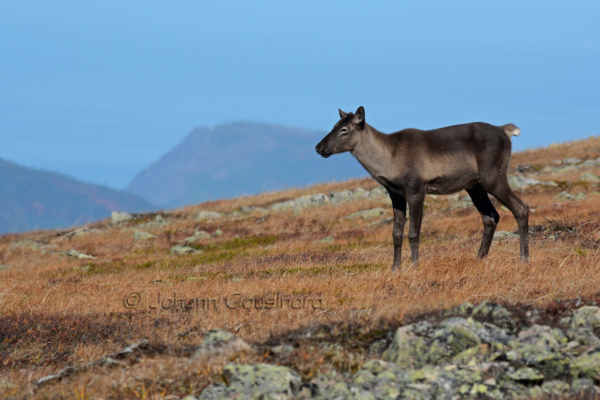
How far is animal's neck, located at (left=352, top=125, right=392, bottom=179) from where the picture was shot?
40.9 feet

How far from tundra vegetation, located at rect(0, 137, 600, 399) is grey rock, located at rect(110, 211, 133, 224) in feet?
51.5

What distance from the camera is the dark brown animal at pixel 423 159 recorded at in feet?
40.5

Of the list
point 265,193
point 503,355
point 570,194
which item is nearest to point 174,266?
point 503,355

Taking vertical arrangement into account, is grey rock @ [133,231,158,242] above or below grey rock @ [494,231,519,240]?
below

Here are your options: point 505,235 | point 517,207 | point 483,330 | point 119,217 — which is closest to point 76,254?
point 119,217

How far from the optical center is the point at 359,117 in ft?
41.8

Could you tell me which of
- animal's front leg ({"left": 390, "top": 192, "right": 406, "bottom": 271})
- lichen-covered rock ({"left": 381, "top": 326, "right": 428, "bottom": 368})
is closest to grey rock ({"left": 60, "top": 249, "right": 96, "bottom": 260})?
animal's front leg ({"left": 390, "top": 192, "right": 406, "bottom": 271})

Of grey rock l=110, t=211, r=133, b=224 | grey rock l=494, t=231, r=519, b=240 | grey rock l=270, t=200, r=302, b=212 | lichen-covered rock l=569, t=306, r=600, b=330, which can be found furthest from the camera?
grey rock l=110, t=211, r=133, b=224

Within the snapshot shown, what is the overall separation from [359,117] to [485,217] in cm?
372

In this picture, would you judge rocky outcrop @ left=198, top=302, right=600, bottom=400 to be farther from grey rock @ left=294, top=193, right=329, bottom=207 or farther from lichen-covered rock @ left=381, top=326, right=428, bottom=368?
grey rock @ left=294, top=193, right=329, bottom=207

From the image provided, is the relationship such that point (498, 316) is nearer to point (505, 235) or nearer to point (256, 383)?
point (256, 383)

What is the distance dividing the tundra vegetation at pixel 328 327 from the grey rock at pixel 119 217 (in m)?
15.7

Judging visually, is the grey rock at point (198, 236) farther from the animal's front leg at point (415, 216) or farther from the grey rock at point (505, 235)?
the animal's front leg at point (415, 216)

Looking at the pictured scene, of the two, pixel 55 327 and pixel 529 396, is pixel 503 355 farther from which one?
pixel 55 327
